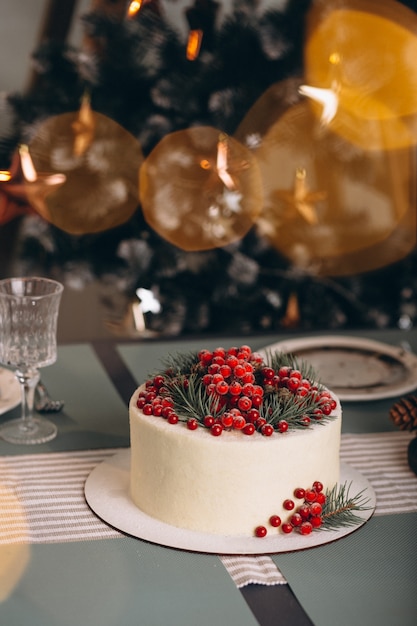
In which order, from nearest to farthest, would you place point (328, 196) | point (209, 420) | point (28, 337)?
point (209, 420) < point (28, 337) < point (328, 196)

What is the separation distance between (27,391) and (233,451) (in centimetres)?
48

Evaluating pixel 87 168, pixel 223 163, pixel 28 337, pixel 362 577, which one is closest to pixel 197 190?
pixel 223 163

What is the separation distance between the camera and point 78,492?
1.25 meters

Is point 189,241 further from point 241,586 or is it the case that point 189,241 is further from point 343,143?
point 241,586

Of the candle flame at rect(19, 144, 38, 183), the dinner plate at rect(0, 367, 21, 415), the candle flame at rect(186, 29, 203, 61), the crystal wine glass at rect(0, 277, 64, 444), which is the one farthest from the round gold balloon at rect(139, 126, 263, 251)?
the crystal wine glass at rect(0, 277, 64, 444)

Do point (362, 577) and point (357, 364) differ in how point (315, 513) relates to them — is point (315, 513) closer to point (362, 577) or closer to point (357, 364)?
point (362, 577)

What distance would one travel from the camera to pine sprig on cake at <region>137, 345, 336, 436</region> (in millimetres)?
1131

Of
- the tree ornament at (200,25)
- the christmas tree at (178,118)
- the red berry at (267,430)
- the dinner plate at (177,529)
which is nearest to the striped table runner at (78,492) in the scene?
the dinner plate at (177,529)

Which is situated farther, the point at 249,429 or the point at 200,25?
the point at 200,25

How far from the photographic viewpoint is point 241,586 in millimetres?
1027

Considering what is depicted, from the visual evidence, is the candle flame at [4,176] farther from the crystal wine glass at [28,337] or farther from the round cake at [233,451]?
the round cake at [233,451]

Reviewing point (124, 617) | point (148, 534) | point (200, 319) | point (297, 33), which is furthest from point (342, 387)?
point (297, 33)

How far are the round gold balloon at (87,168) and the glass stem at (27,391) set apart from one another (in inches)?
40.8

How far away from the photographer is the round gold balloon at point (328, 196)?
2.45 metres
